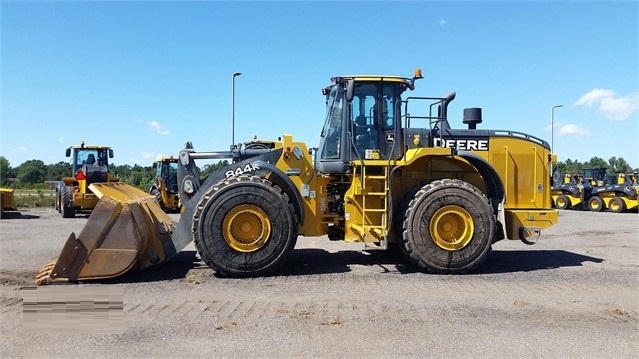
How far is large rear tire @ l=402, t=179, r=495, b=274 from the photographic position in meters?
8.20

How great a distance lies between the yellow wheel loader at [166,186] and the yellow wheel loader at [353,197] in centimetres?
1301

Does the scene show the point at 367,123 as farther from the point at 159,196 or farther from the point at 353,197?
the point at 159,196

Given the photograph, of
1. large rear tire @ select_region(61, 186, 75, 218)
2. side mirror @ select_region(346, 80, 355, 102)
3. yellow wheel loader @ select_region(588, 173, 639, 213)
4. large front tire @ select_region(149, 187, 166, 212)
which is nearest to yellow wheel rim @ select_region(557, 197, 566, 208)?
yellow wheel loader @ select_region(588, 173, 639, 213)

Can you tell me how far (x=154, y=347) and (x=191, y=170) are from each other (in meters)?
4.33

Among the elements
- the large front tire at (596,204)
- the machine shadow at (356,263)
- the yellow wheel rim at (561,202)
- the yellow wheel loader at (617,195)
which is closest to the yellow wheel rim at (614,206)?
the yellow wheel loader at (617,195)

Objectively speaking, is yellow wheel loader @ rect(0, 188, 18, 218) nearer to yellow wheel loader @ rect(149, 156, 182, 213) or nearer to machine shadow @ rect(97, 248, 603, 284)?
yellow wheel loader @ rect(149, 156, 182, 213)

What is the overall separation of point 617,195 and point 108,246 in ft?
90.8

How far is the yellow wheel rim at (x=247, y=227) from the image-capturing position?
7941mm

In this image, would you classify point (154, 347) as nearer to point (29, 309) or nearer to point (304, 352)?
point (304, 352)

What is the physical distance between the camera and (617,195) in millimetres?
27516

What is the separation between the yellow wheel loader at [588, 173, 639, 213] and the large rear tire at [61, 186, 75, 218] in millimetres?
25968

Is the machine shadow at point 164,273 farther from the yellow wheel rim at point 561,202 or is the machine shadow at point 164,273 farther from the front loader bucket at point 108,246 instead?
the yellow wheel rim at point 561,202

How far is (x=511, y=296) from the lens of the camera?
6.96 metres

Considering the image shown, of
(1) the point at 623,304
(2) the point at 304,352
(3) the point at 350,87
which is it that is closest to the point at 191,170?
(3) the point at 350,87
